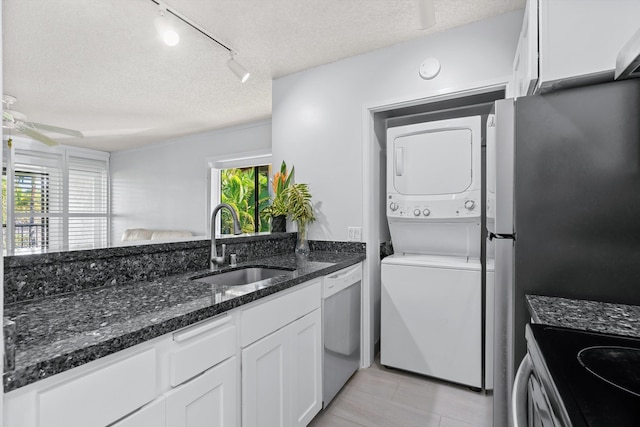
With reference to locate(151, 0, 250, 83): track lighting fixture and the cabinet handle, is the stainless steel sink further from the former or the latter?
locate(151, 0, 250, 83): track lighting fixture

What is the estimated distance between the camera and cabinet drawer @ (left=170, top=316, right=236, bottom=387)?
3.21ft

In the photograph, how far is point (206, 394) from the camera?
1077 mm

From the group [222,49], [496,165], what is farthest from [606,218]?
[222,49]

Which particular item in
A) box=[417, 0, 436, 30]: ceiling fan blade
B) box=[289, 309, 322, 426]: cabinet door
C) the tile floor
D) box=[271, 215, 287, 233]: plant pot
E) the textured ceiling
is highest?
the textured ceiling

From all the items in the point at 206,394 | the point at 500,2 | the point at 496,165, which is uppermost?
the point at 500,2

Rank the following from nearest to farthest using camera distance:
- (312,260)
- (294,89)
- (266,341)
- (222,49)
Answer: (266,341), (312,260), (222,49), (294,89)

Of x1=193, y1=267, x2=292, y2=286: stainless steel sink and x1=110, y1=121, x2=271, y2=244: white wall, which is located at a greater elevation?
x1=110, y1=121, x2=271, y2=244: white wall

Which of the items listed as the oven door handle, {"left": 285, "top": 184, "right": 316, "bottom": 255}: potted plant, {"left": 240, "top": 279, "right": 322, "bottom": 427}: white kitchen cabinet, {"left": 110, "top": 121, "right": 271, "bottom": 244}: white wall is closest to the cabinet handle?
{"left": 240, "top": 279, "right": 322, "bottom": 427}: white kitchen cabinet

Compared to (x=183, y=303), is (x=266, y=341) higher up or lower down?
lower down

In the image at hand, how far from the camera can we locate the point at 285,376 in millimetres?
1480

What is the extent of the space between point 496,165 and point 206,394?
146cm

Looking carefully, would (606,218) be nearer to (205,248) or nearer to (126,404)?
(126,404)

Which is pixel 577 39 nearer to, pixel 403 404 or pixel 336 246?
pixel 336 246

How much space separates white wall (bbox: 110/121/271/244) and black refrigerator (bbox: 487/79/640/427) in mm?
3407
